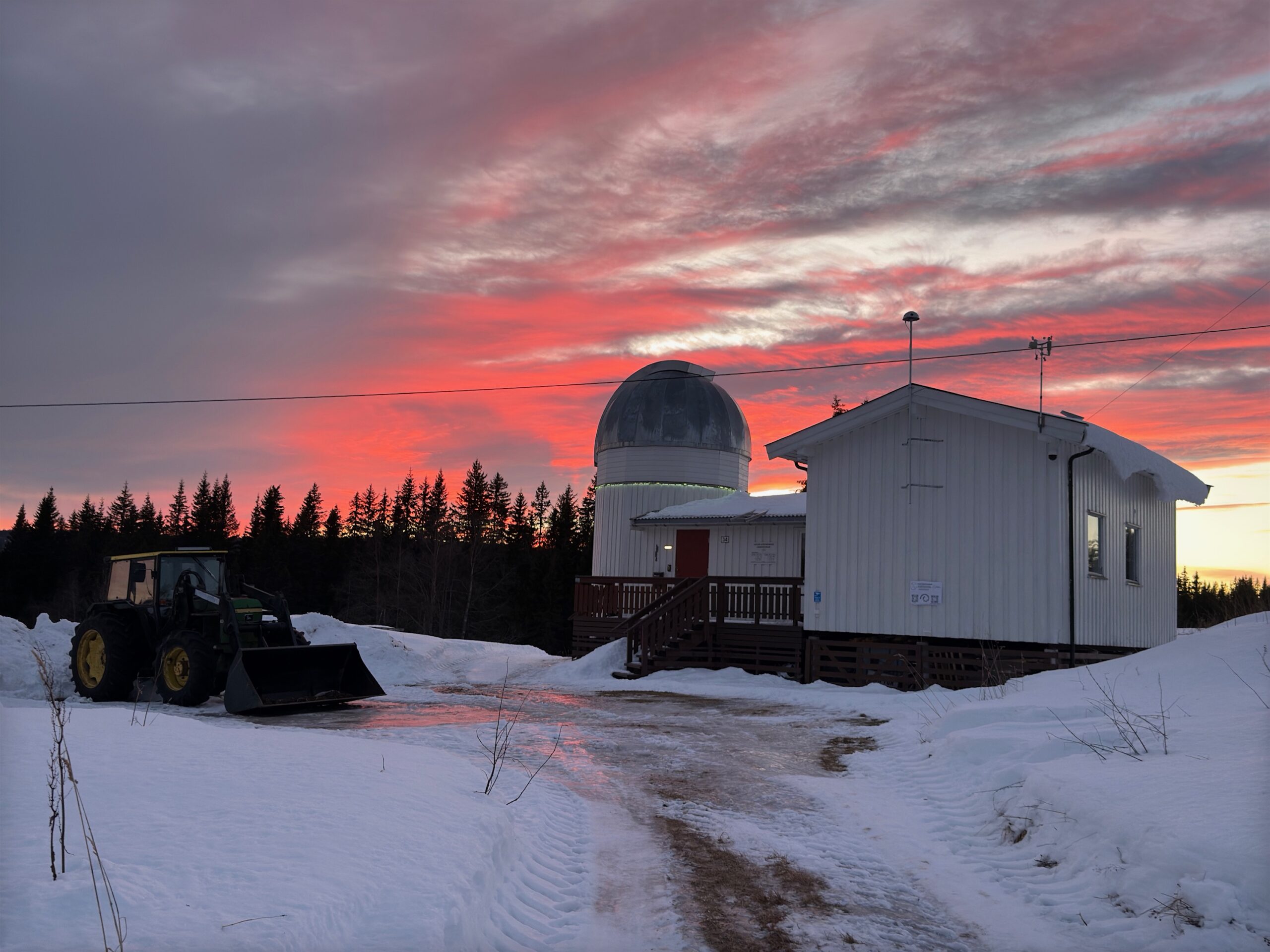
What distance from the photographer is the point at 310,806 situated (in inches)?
231

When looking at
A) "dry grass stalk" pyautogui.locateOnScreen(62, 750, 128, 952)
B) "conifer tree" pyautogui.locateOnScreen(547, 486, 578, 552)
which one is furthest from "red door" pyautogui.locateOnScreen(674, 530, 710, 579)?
"conifer tree" pyautogui.locateOnScreen(547, 486, 578, 552)

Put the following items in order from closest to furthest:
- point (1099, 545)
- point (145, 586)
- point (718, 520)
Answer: point (145, 586) < point (1099, 545) < point (718, 520)

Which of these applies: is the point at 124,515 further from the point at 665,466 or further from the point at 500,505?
the point at 665,466

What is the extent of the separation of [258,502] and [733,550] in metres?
62.6

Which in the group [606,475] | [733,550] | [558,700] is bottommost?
[558,700]

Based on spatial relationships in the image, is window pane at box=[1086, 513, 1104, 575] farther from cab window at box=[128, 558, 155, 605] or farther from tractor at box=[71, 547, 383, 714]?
cab window at box=[128, 558, 155, 605]

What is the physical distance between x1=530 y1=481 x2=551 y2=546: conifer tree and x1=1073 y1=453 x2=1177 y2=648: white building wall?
198ft

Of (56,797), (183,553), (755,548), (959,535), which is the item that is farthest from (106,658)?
(755,548)

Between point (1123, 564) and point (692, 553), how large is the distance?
11.0 m

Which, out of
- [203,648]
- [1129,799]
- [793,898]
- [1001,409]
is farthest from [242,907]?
[1001,409]

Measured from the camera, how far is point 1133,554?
19.9 meters

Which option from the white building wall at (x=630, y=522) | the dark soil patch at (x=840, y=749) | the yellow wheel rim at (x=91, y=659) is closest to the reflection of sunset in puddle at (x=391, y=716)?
the yellow wheel rim at (x=91, y=659)

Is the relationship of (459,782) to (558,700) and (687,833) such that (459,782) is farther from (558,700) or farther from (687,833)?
(558,700)

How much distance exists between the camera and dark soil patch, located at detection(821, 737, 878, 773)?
9922mm
